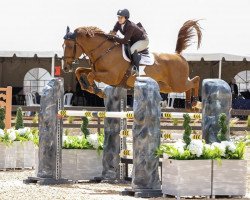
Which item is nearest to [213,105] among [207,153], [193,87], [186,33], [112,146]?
[207,153]

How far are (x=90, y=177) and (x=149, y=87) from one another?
246 centimetres

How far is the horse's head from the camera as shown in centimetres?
1309

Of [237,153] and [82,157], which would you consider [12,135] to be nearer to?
[82,157]

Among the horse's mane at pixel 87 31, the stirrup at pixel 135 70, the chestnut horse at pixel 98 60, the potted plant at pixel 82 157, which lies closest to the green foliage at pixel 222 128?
the potted plant at pixel 82 157

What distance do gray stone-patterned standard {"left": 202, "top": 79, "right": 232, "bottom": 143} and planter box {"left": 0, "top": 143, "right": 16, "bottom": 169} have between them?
4.51 meters

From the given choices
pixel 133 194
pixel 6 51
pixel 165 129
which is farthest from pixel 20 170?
pixel 6 51

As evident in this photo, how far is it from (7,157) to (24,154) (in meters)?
0.28

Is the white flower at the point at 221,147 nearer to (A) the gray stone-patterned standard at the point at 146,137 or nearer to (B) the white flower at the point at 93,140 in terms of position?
(A) the gray stone-patterned standard at the point at 146,137

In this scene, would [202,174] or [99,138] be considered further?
[99,138]

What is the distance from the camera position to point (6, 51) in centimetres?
2603

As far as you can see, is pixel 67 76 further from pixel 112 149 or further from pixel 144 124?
pixel 144 124

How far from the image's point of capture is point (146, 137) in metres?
9.42

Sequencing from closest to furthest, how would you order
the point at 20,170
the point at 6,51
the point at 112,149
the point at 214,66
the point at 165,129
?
the point at 112,149, the point at 20,170, the point at 165,129, the point at 6,51, the point at 214,66

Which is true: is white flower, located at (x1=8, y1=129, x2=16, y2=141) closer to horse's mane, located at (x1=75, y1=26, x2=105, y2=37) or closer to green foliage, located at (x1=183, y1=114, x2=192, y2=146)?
horse's mane, located at (x1=75, y1=26, x2=105, y2=37)
